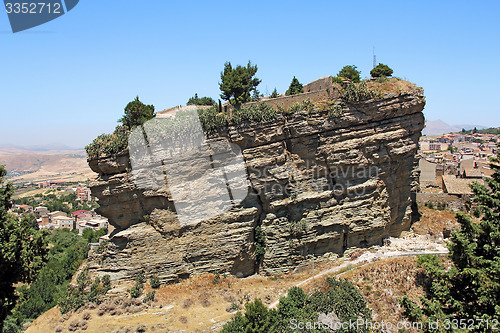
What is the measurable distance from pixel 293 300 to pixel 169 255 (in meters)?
9.16

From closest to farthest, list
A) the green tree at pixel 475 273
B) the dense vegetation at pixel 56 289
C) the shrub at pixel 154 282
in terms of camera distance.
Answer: the green tree at pixel 475 273
the dense vegetation at pixel 56 289
the shrub at pixel 154 282

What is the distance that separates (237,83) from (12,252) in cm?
1810

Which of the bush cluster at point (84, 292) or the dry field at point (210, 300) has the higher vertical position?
the bush cluster at point (84, 292)

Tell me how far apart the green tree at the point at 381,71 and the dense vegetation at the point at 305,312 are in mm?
17684

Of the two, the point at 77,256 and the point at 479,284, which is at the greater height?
the point at 479,284

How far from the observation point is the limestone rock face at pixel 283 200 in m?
24.0

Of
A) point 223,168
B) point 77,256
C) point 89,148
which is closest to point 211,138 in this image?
point 223,168

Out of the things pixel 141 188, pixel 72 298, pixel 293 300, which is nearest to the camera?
pixel 293 300

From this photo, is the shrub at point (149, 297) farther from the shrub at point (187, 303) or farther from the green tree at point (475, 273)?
the green tree at point (475, 273)

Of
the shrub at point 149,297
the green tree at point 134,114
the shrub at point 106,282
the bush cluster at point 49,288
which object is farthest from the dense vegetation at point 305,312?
the green tree at point 134,114

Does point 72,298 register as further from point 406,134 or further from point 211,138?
point 406,134

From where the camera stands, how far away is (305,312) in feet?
62.1

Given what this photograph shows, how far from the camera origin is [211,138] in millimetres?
24125

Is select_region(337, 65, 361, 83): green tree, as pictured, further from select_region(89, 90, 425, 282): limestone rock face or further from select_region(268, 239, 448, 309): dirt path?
select_region(268, 239, 448, 309): dirt path
